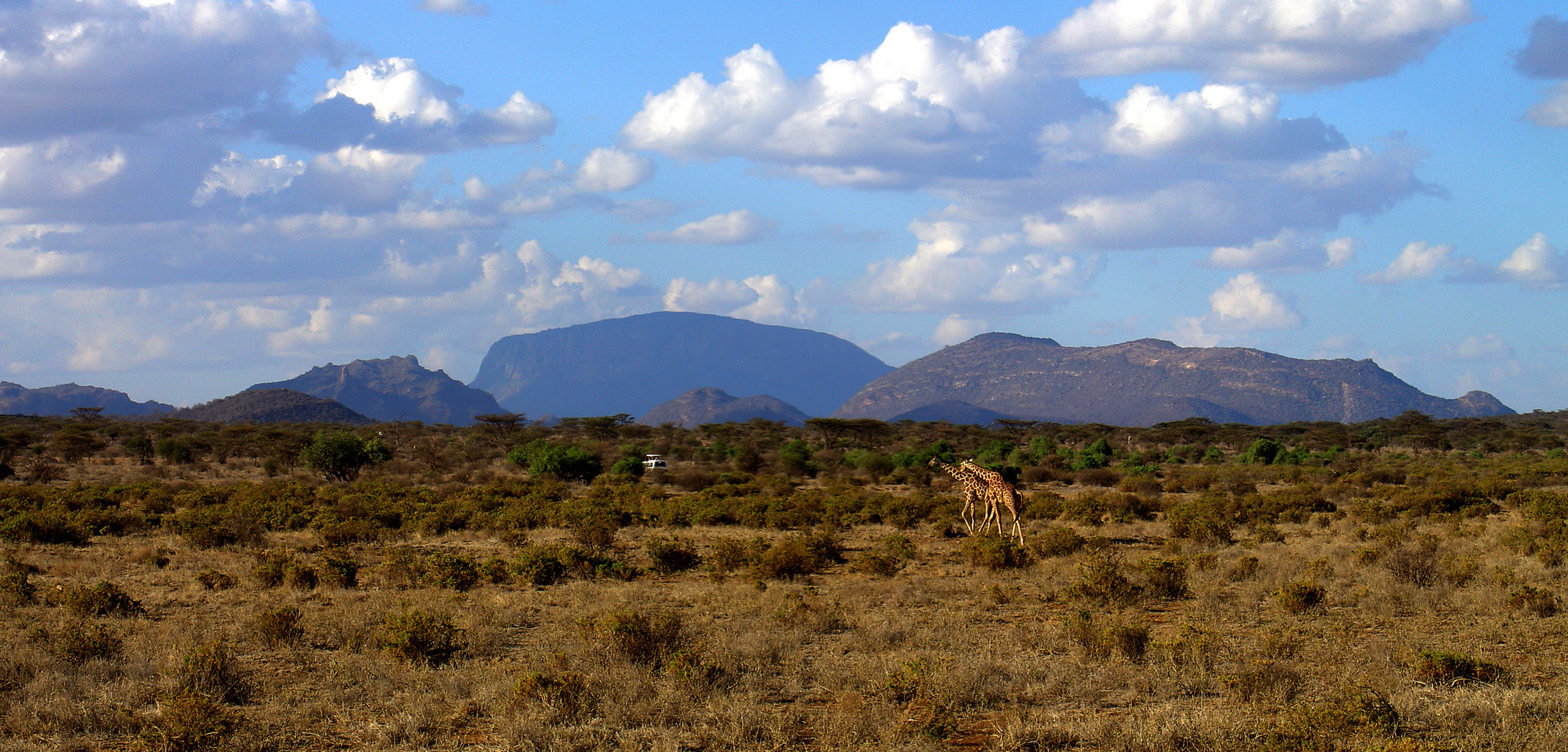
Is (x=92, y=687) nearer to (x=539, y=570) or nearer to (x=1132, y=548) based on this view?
(x=539, y=570)

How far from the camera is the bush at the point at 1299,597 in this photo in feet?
43.3

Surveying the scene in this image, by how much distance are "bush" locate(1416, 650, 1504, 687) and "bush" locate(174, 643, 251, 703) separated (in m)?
10.9

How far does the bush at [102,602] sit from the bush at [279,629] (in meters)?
2.90

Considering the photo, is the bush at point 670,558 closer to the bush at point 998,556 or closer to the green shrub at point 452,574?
the green shrub at point 452,574

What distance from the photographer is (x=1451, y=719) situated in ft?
27.1

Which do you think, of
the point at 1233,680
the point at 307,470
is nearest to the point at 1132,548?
the point at 1233,680

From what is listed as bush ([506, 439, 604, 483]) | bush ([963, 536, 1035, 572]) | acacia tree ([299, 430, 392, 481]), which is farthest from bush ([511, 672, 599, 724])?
acacia tree ([299, 430, 392, 481])

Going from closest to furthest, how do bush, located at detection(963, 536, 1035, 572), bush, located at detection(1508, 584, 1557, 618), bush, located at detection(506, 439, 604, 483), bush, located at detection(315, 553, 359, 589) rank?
bush, located at detection(1508, 584, 1557, 618), bush, located at detection(315, 553, 359, 589), bush, located at detection(963, 536, 1035, 572), bush, located at detection(506, 439, 604, 483)

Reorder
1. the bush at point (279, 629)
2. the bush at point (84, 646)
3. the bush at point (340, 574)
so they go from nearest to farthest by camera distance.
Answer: the bush at point (84, 646)
the bush at point (279, 629)
the bush at point (340, 574)

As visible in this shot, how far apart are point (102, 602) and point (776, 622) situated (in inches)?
340

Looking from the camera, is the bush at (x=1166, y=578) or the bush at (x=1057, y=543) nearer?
the bush at (x=1166, y=578)

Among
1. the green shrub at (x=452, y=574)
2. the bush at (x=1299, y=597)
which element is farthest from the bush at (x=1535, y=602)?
the green shrub at (x=452, y=574)

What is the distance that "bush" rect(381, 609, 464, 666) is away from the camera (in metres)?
10.6

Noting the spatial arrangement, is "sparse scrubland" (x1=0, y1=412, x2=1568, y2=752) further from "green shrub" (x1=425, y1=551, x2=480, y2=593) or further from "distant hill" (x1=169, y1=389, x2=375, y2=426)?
"distant hill" (x1=169, y1=389, x2=375, y2=426)
